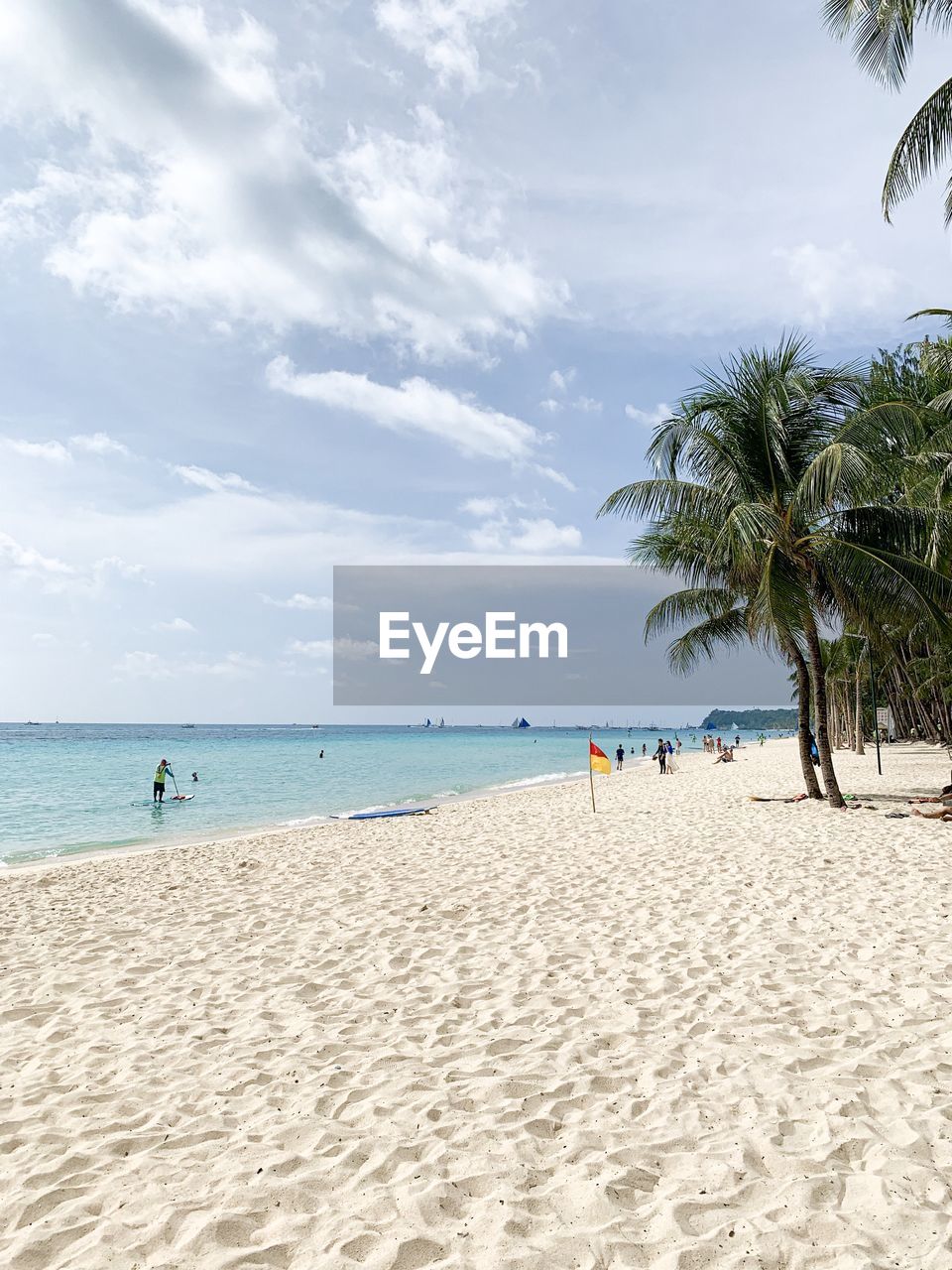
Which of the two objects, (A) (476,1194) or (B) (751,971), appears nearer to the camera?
(A) (476,1194)

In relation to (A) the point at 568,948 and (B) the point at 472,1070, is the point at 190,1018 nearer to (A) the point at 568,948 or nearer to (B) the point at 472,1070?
(B) the point at 472,1070

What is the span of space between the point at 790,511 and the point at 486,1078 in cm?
1196

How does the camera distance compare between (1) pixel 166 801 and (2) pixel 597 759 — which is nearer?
(2) pixel 597 759

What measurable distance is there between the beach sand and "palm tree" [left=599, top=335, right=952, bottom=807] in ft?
19.6

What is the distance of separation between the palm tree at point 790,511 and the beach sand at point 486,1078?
19.6 feet

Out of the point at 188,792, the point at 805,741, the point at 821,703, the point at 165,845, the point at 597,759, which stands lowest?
the point at 188,792

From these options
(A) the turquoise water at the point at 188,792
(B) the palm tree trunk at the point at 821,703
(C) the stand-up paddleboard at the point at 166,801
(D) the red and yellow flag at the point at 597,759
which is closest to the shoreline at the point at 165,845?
(A) the turquoise water at the point at 188,792

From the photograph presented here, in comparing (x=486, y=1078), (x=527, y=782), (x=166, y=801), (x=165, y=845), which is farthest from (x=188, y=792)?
(x=486, y=1078)

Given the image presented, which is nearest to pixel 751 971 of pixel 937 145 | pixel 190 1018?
→ pixel 190 1018

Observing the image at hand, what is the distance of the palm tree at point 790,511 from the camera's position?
40.3ft

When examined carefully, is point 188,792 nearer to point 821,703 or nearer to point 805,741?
point 805,741

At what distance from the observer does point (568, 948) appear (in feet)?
19.4

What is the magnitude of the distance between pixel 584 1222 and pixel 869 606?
42.3ft

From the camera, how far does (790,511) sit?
13.2 metres
